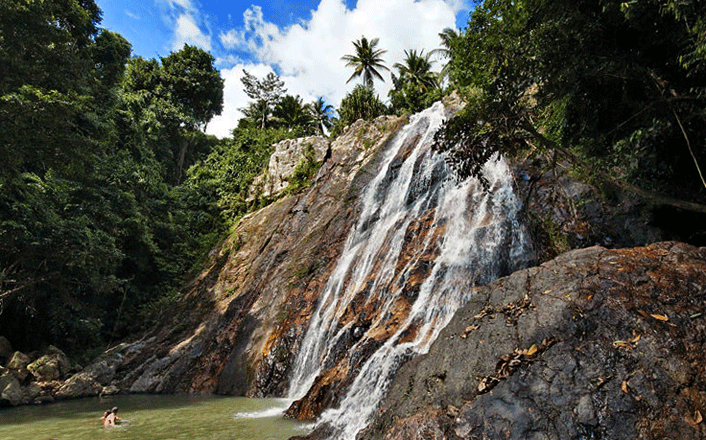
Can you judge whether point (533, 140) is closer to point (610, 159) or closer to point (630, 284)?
point (610, 159)

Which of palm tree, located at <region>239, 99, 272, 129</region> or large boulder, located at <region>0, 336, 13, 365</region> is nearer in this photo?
large boulder, located at <region>0, 336, 13, 365</region>

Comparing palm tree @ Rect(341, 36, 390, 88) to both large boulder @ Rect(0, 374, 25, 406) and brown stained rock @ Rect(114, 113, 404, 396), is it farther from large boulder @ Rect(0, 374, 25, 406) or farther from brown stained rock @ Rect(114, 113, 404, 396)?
large boulder @ Rect(0, 374, 25, 406)

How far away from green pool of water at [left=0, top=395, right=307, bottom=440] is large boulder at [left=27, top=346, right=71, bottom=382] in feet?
7.01

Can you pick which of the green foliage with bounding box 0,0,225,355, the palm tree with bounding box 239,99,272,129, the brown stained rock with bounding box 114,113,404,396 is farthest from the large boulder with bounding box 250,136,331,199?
the palm tree with bounding box 239,99,272,129

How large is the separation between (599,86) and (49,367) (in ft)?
57.6

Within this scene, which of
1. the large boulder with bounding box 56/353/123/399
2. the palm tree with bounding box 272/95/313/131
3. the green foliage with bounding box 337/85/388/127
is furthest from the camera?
the palm tree with bounding box 272/95/313/131

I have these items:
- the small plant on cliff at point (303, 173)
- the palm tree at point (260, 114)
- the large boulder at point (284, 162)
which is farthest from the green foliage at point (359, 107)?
the palm tree at point (260, 114)

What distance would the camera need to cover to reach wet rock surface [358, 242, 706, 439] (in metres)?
3.64

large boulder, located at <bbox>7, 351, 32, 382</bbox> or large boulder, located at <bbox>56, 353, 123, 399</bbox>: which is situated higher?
large boulder, located at <bbox>7, 351, 32, 382</bbox>

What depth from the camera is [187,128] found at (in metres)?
30.7

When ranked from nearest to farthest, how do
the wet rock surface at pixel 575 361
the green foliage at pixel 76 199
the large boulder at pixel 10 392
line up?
the wet rock surface at pixel 575 361 < the large boulder at pixel 10 392 < the green foliage at pixel 76 199

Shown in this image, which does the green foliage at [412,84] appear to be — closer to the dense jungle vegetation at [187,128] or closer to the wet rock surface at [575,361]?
the dense jungle vegetation at [187,128]

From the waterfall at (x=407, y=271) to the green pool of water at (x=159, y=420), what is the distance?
3.78ft

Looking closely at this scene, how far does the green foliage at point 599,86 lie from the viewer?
19.7 feet
